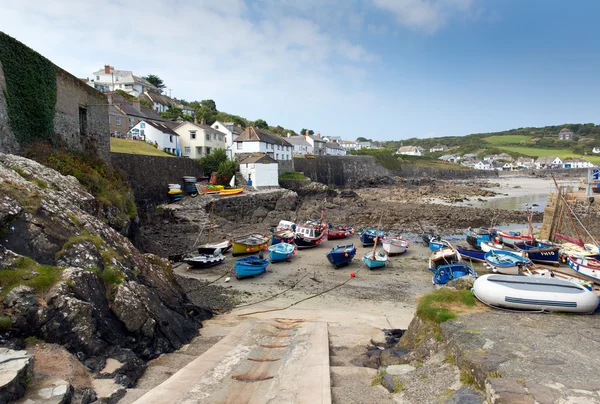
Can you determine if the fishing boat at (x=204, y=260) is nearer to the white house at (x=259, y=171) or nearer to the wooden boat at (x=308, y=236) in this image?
the wooden boat at (x=308, y=236)

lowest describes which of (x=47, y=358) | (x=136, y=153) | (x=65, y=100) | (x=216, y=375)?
(x=216, y=375)

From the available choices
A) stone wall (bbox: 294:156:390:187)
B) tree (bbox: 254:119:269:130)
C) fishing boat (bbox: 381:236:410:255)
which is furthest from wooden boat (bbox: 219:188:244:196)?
tree (bbox: 254:119:269:130)

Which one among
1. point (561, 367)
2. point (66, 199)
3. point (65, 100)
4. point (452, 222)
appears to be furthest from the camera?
point (452, 222)

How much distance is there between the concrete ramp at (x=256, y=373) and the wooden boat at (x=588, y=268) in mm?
12570

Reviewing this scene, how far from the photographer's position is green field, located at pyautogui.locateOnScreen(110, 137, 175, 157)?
31384 millimetres

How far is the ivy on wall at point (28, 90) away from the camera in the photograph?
49.8 feet

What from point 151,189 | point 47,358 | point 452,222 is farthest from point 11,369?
point 452,222

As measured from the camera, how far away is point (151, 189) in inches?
1248

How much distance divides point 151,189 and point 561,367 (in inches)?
1224

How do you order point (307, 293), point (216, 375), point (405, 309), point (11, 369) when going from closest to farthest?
point (11, 369) → point (216, 375) → point (405, 309) → point (307, 293)

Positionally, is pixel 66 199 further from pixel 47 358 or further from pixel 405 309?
pixel 405 309

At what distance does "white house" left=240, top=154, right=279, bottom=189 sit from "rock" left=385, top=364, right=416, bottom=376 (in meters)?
35.6

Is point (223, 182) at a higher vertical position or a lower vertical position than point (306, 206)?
higher

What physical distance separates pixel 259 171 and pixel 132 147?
13691mm
